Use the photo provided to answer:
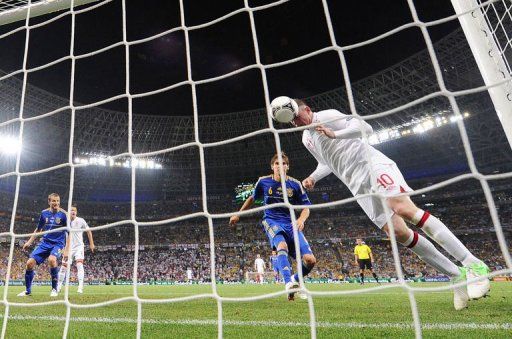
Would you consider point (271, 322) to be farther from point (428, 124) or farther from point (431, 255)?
point (428, 124)

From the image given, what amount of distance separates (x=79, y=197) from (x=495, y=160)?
104 ft

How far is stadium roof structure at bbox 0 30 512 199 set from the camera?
2286cm

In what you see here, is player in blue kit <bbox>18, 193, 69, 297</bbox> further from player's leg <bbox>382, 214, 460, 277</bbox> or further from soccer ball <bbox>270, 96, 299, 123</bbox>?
player's leg <bbox>382, 214, 460, 277</bbox>

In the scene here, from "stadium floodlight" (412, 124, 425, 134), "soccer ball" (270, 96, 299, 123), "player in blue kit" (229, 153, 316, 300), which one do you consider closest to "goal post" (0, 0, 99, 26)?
"soccer ball" (270, 96, 299, 123)

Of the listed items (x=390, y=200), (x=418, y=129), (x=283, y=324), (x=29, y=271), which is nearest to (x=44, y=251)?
(x=29, y=271)

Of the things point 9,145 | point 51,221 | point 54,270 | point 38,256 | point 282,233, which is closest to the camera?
point 282,233

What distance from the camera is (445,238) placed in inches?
115

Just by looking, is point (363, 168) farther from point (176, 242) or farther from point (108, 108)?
point (176, 242)

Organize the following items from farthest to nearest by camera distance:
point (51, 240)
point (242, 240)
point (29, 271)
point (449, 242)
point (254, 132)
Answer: point (242, 240) → point (29, 271) → point (51, 240) → point (449, 242) → point (254, 132)

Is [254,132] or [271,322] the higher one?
[254,132]

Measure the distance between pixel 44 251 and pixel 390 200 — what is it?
6009 millimetres

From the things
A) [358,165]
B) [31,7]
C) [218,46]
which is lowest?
[358,165]

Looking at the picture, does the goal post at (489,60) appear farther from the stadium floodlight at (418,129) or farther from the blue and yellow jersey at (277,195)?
the stadium floodlight at (418,129)

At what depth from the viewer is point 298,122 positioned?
11.2 ft
